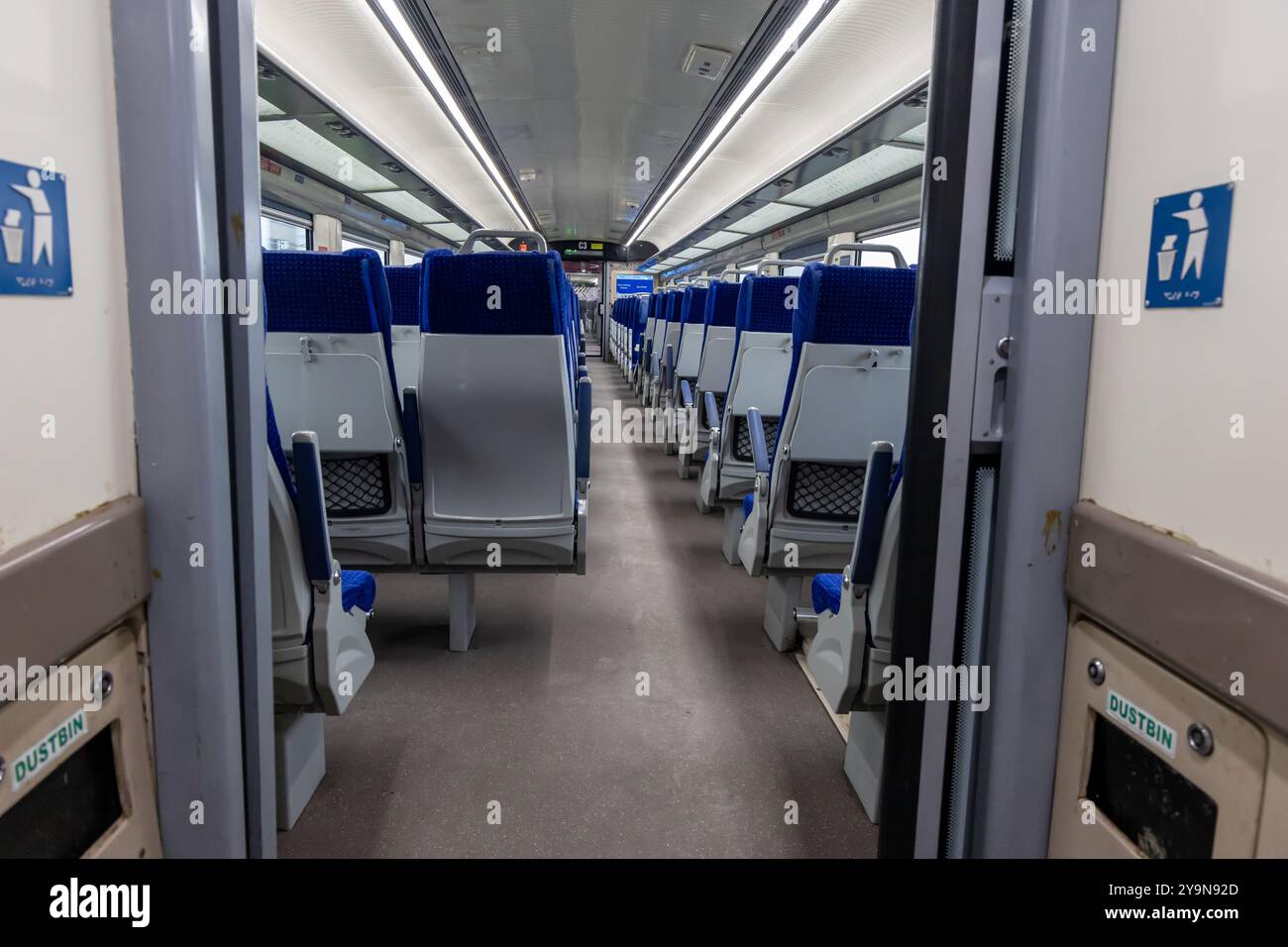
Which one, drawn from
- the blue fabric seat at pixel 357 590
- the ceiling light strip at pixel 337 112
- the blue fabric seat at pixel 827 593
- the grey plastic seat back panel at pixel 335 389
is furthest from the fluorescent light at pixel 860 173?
the blue fabric seat at pixel 357 590

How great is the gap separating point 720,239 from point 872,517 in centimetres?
1377

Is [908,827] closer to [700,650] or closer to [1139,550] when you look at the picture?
[1139,550]

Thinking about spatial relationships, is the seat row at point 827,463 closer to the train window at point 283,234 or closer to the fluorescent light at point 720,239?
the train window at point 283,234

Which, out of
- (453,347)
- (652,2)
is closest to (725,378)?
(652,2)

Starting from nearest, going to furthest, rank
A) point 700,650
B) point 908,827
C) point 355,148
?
point 908,827, point 700,650, point 355,148

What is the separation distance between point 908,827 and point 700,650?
2.22m

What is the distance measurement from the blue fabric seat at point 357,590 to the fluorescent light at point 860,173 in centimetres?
491

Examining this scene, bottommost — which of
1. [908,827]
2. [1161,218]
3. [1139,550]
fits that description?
[908,827]

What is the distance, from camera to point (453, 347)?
10.1ft

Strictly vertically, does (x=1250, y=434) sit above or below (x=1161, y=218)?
below

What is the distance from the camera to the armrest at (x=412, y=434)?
321 cm

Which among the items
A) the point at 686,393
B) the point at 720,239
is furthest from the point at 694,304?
the point at 720,239

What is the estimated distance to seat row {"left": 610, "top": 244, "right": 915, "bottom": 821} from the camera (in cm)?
226

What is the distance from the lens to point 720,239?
50.0 feet
